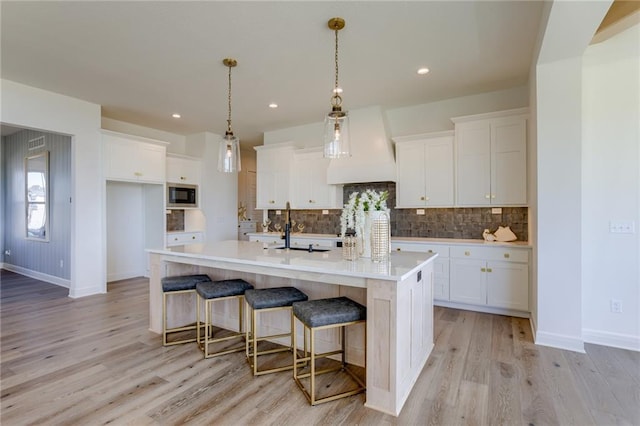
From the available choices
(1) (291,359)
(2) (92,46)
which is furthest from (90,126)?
(1) (291,359)

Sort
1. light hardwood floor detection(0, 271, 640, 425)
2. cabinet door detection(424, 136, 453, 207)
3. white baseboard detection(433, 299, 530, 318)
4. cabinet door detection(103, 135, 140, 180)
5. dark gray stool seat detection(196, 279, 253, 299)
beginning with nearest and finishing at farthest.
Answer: light hardwood floor detection(0, 271, 640, 425), dark gray stool seat detection(196, 279, 253, 299), white baseboard detection(433, 299, 530, 318), cabinet door detection(424, 136, 453, 207), cabinet door detection(103, 135, 140, 180)

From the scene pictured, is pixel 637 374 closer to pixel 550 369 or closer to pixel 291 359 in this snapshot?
pixel 550 369

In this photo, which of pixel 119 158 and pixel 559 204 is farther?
pixel 119 158

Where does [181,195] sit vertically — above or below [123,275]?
above

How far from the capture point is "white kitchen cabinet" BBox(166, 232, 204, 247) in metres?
5.65

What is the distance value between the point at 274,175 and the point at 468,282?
141 inches

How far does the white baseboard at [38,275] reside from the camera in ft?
16.9

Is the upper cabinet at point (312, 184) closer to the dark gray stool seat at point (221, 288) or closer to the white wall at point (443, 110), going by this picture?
the white wall at point (443, 110)

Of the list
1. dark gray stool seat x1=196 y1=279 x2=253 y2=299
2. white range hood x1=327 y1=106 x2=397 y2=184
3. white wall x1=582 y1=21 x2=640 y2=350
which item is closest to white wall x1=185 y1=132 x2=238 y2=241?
white range hood x1=327 y1=106 x2=397 y2=184

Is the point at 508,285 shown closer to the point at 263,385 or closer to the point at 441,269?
the point at 441,269

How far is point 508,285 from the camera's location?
12.0 ft

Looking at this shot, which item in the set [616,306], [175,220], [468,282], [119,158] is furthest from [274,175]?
[616,306]

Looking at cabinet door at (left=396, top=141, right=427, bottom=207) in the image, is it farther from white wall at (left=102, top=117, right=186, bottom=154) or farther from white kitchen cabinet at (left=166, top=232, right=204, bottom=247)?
white wall at (left=102, top=117, right=186, bottom=154)

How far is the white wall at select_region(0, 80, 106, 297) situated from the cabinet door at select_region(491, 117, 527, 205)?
5.51 m
